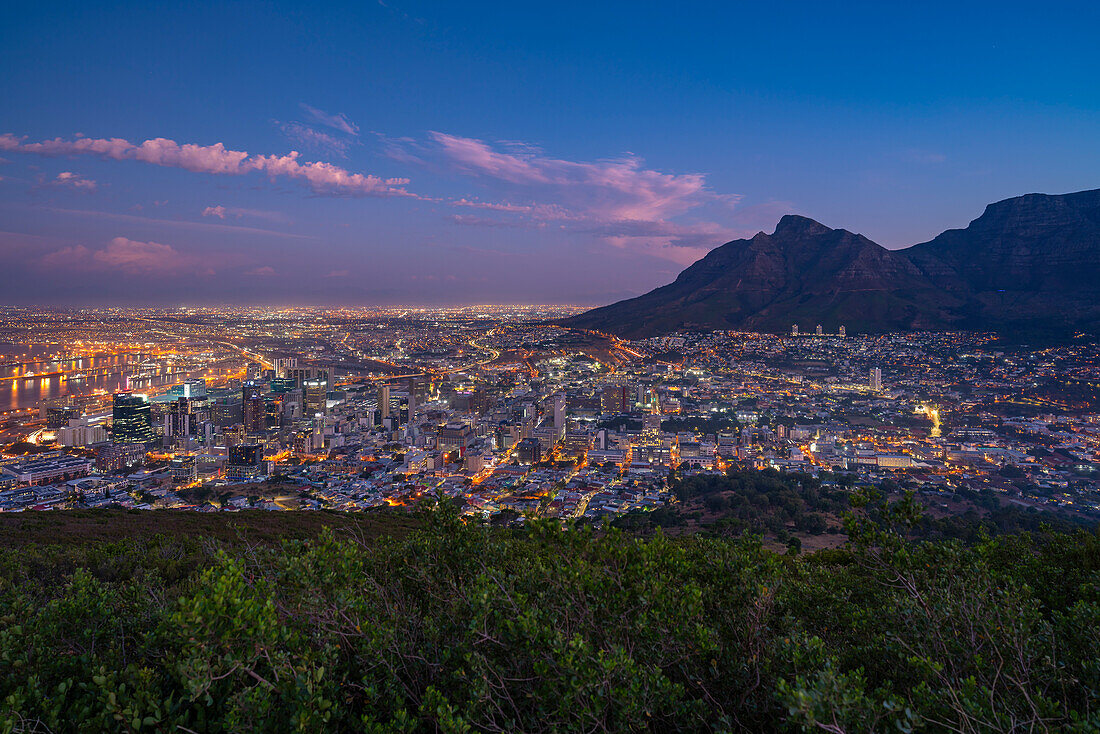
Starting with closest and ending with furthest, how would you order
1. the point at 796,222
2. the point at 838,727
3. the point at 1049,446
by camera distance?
1. the point at 838,727
2. the point at 1049,446
3. the point at 796,222

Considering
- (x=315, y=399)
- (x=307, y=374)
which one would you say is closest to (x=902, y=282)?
(x=315, y=399)

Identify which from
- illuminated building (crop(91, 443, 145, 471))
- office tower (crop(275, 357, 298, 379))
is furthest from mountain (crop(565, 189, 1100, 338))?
illuminated building (crop(91, 443, 145, 471))

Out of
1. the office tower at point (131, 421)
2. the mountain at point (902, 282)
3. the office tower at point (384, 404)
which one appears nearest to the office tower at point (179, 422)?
the office tower at point (131, 421)

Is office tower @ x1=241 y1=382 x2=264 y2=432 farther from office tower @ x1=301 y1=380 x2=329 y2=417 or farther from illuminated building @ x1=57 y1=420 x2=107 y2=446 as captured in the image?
illuminated building @ x1=57 y1=420 x2=107 y2=446

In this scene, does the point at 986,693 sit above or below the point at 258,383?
above

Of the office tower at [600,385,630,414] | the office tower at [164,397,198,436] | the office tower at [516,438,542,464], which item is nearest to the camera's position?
the office tower at [516,438,542,464]

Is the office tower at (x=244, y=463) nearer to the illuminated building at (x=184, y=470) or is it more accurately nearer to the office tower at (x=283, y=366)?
the illuminated building at (x=184, y=470)

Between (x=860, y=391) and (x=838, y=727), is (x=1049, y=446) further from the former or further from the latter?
(x=838, y=727)

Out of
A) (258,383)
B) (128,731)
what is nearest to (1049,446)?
(128,731)
